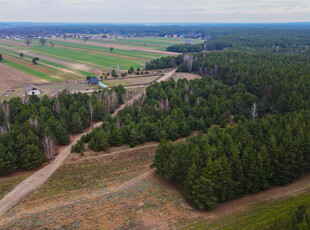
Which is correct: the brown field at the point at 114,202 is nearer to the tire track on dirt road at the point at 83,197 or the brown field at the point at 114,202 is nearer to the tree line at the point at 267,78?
the tire track on dirt road at the point at 83,197

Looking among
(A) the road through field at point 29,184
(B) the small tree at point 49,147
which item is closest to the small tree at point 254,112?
(A) the road through field at point 29,184

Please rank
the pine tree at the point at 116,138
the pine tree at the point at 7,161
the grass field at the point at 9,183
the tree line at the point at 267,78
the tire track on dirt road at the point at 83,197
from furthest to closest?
1. the tree line at the point at 267,78
2. the pine tree at the point at 116,138
3. the pine tree at the point at 7,161
4. the grass field at the point at 9,183
5. the tire track on dirt road at the point at 83,197

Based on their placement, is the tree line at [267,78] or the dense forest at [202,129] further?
the tree line at [267,78]

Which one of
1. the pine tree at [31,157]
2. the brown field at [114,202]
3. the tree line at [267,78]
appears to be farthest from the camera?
the tree line at [267,78]

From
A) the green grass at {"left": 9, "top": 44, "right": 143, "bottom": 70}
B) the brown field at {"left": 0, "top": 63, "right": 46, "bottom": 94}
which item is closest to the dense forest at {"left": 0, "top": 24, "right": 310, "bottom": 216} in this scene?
the brown field at {"left": 0, "top": 63, "right": 46, "bottom": 94}

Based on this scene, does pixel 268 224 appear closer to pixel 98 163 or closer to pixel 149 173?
pixel 149 173

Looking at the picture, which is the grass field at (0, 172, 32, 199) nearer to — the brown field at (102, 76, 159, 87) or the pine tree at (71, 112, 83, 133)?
the pine tree at (71, 112, 83, 133)

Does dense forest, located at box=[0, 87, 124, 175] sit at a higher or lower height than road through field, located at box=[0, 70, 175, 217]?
higher
